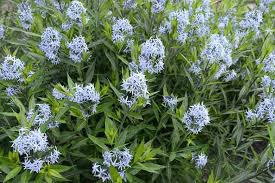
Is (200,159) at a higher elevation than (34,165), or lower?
lower

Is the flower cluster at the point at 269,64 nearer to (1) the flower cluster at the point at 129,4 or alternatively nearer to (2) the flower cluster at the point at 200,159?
(2) the flower cluster at the point at 200,159

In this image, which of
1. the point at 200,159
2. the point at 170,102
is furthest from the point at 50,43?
the point at 200,159

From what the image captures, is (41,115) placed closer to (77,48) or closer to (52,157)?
(52,157)

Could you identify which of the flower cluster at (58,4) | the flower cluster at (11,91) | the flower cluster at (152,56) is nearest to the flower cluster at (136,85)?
the flower cluster at (152,56)

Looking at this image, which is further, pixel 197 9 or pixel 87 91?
pixel 197 9

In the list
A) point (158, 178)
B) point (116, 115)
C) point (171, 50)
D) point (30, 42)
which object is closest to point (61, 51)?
point (30, 42)

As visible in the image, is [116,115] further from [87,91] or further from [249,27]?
[249,27]
